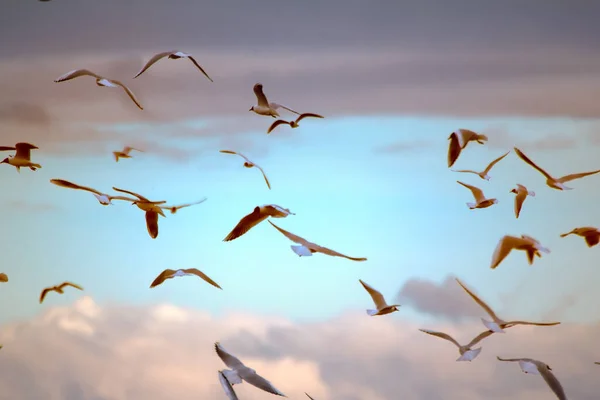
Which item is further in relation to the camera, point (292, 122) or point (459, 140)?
point (292, 122)

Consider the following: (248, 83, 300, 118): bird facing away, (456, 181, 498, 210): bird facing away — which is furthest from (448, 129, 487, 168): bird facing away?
(248, 83, 300, 118): bird facing away

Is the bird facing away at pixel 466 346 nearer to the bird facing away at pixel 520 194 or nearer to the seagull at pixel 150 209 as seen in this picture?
the bird facing away at pixel 520 194

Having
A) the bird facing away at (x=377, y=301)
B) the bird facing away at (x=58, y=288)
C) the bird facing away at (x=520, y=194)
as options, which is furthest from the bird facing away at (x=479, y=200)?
the bird facing away at (x=58, y=288)

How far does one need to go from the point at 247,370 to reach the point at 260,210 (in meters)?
0.15

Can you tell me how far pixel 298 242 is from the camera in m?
0.64

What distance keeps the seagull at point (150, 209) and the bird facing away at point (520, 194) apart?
36 cm

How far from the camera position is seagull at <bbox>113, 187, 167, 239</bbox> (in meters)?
0.68

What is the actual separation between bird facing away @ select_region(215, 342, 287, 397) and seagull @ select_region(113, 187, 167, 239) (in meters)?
0.15

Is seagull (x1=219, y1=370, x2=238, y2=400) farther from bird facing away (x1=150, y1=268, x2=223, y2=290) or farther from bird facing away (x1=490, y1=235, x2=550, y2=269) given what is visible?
bird facing away (x1=490, y1=235, x2=550, y2=269)

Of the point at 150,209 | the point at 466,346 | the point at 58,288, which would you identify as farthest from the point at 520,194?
the point at 58,288

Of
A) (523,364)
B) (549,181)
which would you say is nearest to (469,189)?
(549,181)

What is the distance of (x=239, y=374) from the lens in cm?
62

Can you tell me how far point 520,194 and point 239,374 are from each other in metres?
0.34

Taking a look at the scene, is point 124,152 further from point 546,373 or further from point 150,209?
point 546,373
